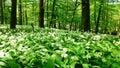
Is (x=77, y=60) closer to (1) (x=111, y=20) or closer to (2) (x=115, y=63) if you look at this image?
(2) (x=115, y=63)

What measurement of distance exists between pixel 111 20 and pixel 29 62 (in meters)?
60.2

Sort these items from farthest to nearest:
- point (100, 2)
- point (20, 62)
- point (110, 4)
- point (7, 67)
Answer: point (110, 4)
point (100, 2)
point (20, 62)
point (7, 67)

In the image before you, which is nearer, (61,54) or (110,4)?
(61,54)

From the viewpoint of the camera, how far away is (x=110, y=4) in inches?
1686

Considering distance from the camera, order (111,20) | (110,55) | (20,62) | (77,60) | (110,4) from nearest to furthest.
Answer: (20,62) < (77,60) < (110,55) < (110,4) < (111,20)

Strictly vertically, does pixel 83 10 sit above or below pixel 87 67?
above

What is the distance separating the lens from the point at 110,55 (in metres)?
4.54

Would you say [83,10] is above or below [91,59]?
above

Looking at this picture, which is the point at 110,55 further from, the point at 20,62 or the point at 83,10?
the point at 83,10

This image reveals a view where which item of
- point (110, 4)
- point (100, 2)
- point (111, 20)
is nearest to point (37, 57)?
point (100, 2)

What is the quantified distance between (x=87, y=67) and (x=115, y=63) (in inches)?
27.3

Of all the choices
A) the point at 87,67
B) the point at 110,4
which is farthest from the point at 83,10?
the point at 110,4

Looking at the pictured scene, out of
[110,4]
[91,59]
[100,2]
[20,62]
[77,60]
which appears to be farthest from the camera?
[110,4]

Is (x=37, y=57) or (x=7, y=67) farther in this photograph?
(x=37, y=57)
